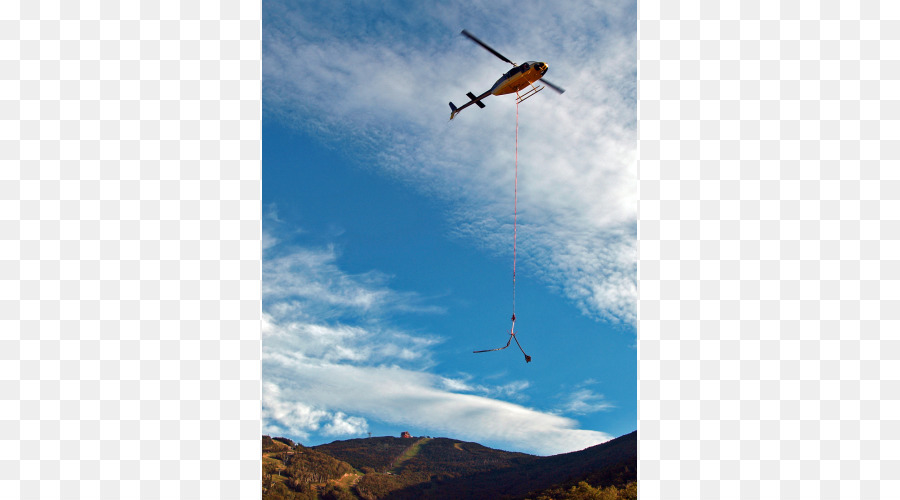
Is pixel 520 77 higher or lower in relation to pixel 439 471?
higher

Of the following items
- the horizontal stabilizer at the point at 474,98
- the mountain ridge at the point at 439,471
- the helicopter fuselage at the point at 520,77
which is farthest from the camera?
the mountain ridge at the point at 439,471

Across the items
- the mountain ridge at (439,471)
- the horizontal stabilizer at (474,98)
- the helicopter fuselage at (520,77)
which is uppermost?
the horizontal stabilizer at (474,98)

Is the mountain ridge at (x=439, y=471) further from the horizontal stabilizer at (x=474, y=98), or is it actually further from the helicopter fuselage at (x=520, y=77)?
the helicopter fuselage at (x=520, y=77)

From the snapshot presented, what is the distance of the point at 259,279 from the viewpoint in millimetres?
12680

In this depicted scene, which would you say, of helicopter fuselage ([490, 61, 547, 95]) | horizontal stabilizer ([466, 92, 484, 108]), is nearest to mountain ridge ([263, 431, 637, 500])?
horizontal stabilizer ([466, 92, 484, 108])

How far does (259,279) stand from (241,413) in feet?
10.7

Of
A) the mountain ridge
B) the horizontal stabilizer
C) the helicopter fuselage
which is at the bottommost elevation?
the mountain ridge

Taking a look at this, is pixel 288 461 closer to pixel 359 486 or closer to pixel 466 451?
pixel 359 486

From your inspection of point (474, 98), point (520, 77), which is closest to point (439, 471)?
point (474, 98)

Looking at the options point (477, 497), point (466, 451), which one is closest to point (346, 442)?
point (466, 451)

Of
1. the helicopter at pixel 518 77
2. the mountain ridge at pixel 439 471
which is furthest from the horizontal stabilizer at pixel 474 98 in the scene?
the mountain ridge at pixel 439 471

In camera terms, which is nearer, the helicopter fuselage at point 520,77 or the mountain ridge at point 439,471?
the helicopter fuselage at point 520,77

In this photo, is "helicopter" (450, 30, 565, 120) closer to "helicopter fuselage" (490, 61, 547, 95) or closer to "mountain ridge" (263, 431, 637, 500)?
"helicopter fuselage" (490, 61, 547, 95)

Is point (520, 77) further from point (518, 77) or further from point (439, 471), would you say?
point (439, 471)
